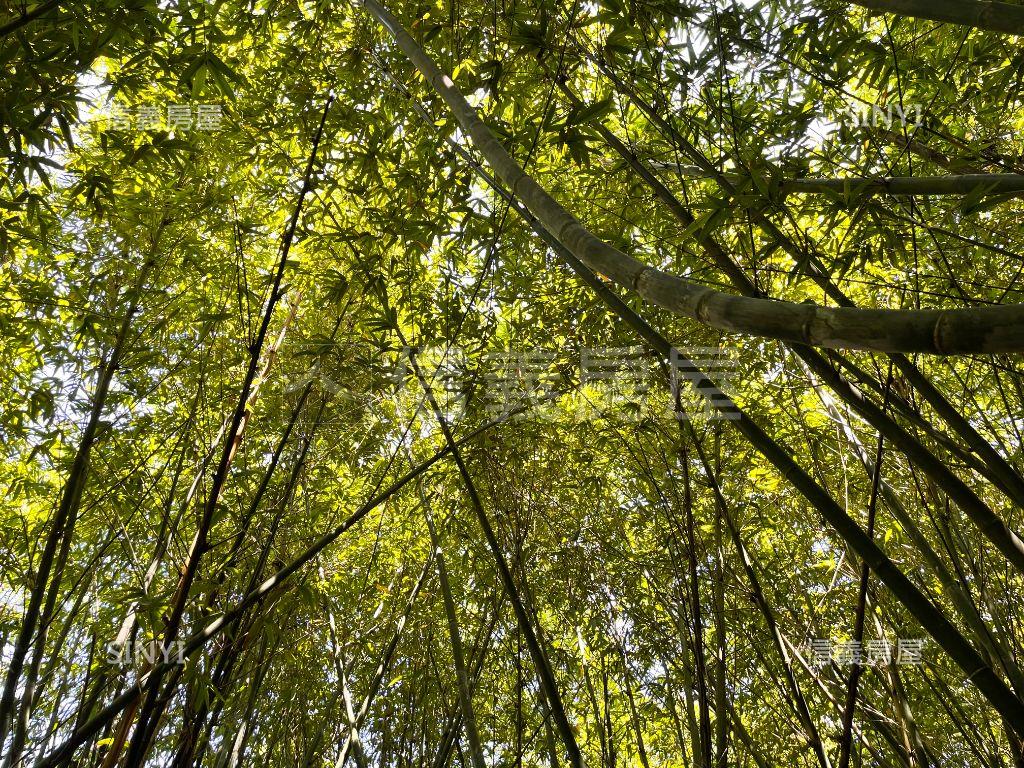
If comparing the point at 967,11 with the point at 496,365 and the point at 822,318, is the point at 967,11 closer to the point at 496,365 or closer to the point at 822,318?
the point at 822,318

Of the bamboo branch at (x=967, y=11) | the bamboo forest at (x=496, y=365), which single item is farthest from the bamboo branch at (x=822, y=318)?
the bamboo branch at (x=967, y=11)

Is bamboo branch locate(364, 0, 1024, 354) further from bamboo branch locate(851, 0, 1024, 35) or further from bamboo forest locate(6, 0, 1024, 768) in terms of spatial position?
bamboo branch locate(851, 0, 1024, 35)

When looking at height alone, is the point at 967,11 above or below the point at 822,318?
above

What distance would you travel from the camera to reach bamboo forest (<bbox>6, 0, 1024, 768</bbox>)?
1739 mm

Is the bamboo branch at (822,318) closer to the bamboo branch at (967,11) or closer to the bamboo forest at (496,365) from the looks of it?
the bamboo forest at (496,365)

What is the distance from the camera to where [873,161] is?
7.38ft

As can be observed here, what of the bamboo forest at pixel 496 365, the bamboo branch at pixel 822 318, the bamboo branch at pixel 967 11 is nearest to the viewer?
the bamboo branch at pixel 822 318

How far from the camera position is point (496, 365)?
293 centimetres

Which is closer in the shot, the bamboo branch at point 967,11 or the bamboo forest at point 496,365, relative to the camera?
Answer: the bamboo branch at point 967,11

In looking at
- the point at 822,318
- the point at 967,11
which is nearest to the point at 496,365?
the point at 967,11

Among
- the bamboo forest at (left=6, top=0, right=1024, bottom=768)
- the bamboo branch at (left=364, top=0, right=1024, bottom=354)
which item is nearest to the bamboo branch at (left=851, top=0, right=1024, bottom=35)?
the bamboo forest at (left=6, top=0, right=1024, bottom=768)

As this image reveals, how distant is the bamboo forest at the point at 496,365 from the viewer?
5.71 ft

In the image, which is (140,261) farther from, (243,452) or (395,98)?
A: (395,98)

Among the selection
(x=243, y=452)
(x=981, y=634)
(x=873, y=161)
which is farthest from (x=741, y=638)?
(x=243, y=452)
